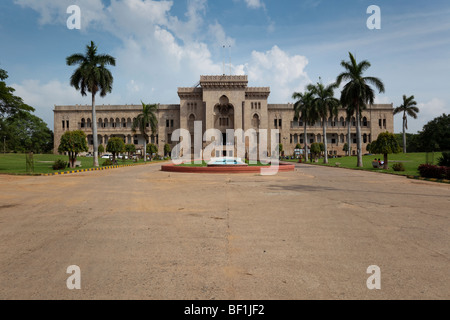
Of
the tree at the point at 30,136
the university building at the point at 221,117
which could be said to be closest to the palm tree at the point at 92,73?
the university building at the point at 221,117

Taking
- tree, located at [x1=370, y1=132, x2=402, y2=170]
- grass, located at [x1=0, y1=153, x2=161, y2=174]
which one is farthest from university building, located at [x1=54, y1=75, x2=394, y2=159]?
tree, located at [x1=370, y1=132, x2=402, y2=170]

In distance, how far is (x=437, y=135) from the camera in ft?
193

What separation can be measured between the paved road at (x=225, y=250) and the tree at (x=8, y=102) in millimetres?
19793

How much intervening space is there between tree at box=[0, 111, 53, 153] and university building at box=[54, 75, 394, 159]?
23.4ft

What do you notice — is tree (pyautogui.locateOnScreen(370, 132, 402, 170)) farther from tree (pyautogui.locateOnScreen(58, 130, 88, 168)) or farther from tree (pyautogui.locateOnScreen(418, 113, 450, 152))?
tree (pyautogui.locateOnScreen(418, 113, 450, 152))

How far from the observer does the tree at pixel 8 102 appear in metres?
23.5

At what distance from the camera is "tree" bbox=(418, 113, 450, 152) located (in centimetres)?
5788

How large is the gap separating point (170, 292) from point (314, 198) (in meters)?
7.86

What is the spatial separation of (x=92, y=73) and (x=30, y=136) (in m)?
61.4

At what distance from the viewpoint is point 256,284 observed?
11.1ft

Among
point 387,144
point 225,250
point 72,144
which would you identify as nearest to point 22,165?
point 72,144

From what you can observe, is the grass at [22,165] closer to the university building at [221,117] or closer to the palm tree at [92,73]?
the palm tree at [92,73]

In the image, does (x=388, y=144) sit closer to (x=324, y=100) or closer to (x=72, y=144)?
(x=324, y=100)

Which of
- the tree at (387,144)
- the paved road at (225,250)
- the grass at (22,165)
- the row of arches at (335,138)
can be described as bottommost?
the paved road at (225,250)
